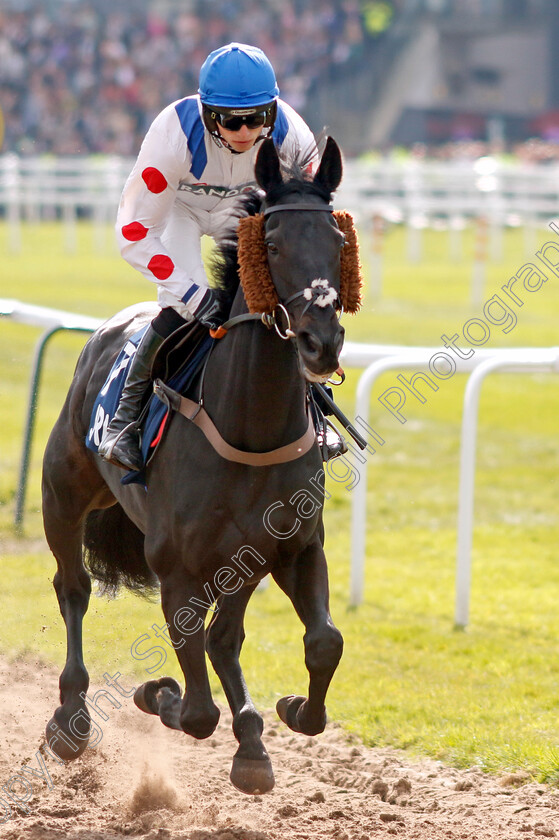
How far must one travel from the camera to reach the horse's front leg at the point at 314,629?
11.1 feet

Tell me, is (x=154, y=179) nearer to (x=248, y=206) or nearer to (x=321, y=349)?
(x=248, y=206)

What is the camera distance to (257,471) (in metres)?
3.32

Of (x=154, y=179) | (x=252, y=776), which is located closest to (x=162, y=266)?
(x=154, y=179)

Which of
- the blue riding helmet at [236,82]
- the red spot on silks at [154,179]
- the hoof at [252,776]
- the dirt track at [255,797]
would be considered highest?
the blue riding helmet at [236,82]

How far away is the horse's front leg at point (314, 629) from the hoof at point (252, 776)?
0.22 metres

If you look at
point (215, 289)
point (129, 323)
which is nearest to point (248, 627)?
point (129, 323)

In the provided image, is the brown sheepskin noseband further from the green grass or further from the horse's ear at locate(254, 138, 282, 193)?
the green grass

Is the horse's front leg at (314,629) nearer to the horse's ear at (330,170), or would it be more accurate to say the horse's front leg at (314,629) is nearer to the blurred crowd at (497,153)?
the horse's ear at (330,170)

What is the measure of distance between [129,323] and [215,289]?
3.19 ft

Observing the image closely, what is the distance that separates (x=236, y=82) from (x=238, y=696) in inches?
71.8

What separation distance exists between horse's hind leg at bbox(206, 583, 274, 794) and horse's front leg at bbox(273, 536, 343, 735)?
0.14 m

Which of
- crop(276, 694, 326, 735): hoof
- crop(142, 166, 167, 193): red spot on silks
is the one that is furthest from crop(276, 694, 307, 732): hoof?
crop(142, 166, 167, 193): red spot on silks

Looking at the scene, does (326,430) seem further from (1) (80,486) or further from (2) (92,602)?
(2) (92,602)

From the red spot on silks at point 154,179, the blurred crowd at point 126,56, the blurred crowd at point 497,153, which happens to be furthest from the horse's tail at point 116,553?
the blurred crowd at point 126,56
